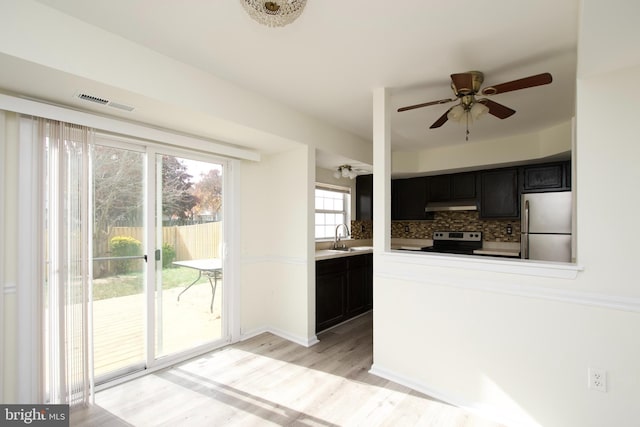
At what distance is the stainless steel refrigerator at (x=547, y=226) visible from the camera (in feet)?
12.1

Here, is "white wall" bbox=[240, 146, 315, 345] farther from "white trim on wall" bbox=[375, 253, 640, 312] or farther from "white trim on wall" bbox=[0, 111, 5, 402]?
"white trim on wall" bbox=[0, 111, 5, 402]

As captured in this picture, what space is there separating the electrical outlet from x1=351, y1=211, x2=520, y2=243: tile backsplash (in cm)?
316

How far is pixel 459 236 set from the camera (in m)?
4.99

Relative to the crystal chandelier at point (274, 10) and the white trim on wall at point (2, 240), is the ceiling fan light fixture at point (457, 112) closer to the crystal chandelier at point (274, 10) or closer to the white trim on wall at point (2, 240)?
the crystal chandelier at point (274, 10)

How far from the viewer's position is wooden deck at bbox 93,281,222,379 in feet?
8.26

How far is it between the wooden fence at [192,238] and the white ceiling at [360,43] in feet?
3.32

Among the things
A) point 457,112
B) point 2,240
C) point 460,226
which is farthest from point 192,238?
point 460,226

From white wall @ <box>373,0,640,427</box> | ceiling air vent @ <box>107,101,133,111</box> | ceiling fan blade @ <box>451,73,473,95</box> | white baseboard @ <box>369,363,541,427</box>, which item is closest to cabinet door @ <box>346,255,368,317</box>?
white baseboard @ <box>369,363,541,427</box>

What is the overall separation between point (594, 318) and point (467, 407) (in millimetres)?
1070

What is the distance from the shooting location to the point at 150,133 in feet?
8.51

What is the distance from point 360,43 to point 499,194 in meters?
3.50

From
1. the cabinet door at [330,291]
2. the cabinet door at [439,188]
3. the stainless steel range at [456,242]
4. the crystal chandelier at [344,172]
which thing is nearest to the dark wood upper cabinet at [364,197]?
the crystal chandelier at [344,172]

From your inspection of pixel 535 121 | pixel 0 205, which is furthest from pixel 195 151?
pixel 535 121

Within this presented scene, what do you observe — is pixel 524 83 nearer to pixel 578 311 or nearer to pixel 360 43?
pixel 360 43
